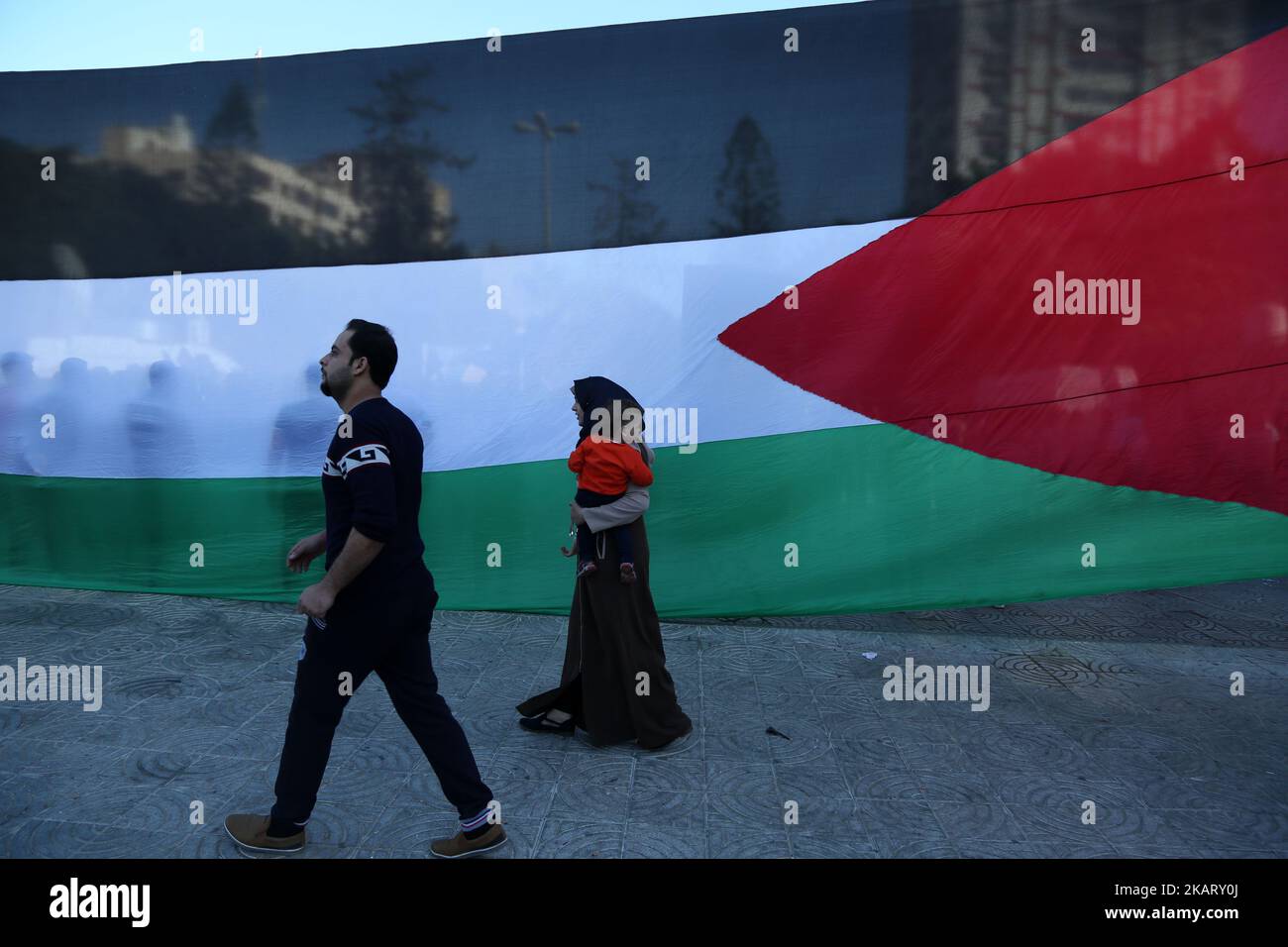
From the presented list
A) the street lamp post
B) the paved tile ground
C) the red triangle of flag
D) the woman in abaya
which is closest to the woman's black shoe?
the paved tile ground

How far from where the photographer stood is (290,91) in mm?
5758

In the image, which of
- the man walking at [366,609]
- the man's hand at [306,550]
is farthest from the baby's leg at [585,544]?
the man's hand at [306,550]

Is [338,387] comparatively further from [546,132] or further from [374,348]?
[546,132]

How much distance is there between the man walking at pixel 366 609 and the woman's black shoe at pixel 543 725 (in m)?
1.04

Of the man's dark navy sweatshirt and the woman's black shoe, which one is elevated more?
the man's dark navy sweatshirt

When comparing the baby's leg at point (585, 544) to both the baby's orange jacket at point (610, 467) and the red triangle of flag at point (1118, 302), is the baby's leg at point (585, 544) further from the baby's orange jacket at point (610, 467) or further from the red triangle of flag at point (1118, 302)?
the red triangle of flag at point (1118, 302)

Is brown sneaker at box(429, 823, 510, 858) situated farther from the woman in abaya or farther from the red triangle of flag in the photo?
the red triangle of flag

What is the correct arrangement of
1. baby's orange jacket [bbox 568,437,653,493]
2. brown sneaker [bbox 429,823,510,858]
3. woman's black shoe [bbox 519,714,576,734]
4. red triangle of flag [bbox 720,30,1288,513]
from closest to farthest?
brown sneaker [bbox 429,823,510,858], baby's orange jacket [bbox 568,437,653,493], woman's black shoe [bbox 519,714,576,734], red triangle of flag [bbox 720,30,1288,513]

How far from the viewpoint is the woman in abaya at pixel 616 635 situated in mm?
3838

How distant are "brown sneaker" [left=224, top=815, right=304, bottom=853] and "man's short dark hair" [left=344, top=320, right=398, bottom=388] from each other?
154 centimetres

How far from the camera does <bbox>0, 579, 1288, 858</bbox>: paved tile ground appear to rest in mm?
3148

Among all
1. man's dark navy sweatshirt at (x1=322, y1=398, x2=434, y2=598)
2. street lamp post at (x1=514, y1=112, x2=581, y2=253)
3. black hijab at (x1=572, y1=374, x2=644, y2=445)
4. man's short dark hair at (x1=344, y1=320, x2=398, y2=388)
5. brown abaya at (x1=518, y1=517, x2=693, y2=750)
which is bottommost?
brown abaya at (x1=518, y1=517, x2=693, y2=750)

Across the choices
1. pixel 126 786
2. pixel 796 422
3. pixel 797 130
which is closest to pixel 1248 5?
pixel 797 130

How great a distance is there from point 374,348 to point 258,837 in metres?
1.68
